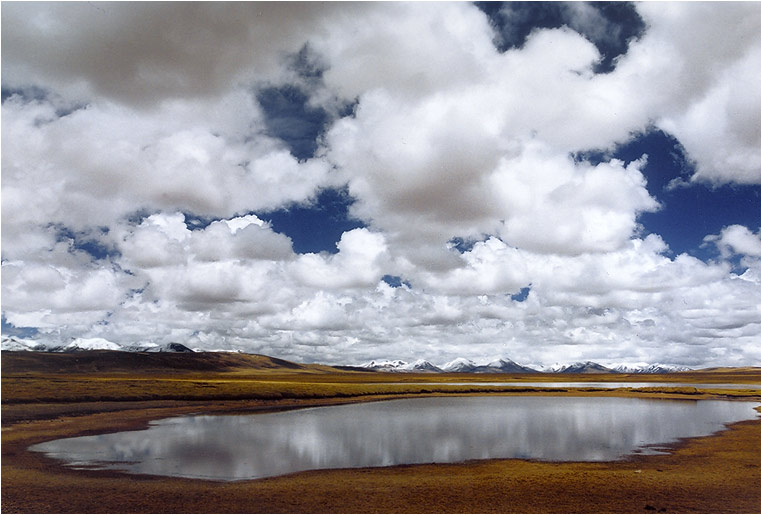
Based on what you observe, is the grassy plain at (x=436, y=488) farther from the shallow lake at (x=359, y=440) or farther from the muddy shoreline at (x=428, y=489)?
the shallow lake at (x=359, y=440)

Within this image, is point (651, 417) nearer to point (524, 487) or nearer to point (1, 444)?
point (524, 487)

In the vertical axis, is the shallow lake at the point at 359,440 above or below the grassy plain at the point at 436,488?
below

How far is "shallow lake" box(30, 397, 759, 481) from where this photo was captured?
102 feet

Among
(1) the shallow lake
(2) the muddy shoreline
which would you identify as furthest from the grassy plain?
(1) the shallow lake

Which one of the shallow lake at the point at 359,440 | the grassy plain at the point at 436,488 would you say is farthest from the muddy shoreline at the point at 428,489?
the shallow lake at the point at 359,440

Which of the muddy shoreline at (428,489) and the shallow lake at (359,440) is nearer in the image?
the muddy shoreline at (428,489)

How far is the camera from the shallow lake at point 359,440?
31.0 meters

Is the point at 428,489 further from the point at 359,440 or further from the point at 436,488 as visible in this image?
the point at 359,440

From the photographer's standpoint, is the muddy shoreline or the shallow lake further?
the shallow lake

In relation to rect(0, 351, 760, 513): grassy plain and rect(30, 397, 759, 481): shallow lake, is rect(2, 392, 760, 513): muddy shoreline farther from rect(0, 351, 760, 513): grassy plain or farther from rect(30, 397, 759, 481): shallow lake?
rect(30, 397, 759, 481): shallow lake

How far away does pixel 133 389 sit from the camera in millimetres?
83438

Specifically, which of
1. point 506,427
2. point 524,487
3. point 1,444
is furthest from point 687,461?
point 1,444

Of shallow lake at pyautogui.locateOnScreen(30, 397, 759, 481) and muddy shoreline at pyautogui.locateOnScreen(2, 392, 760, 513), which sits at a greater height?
muddy shoreline at pyautogui.locateOnScreen(2, 392, 760, 513)

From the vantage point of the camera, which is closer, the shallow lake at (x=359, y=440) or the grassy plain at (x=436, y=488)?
the grassy plain at (x=436, y=488)
